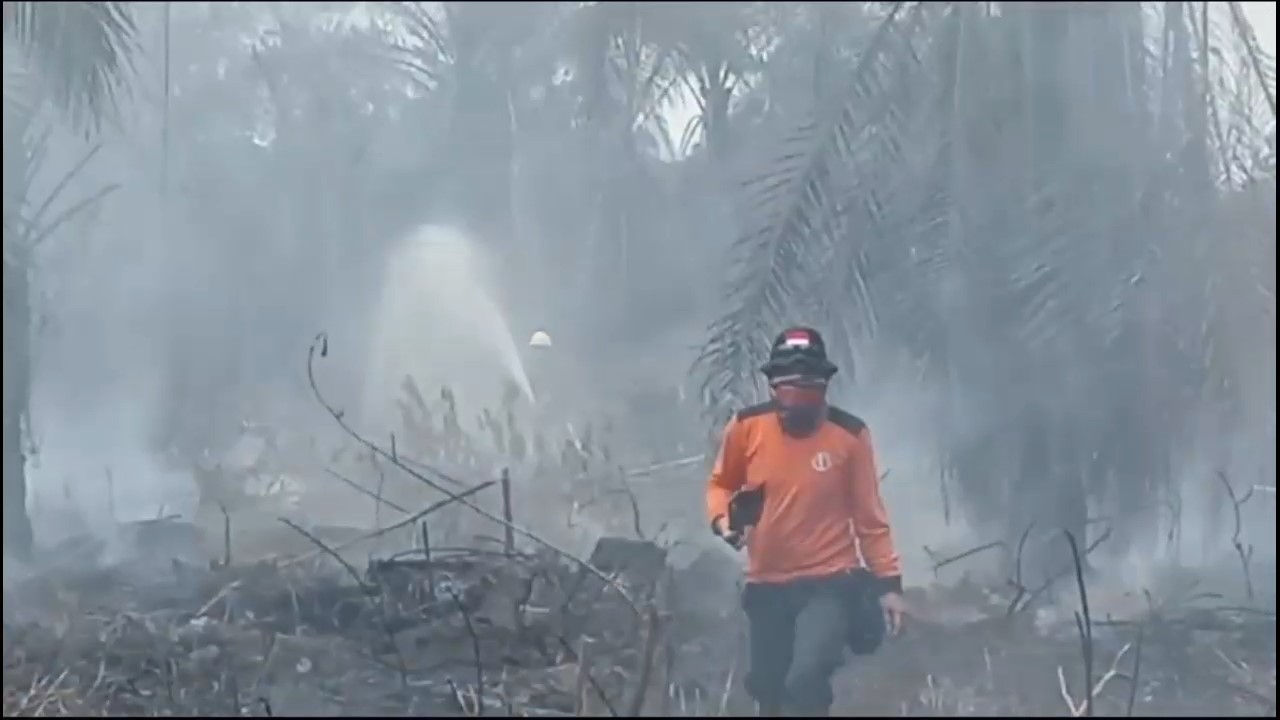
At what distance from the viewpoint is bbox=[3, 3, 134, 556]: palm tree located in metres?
4.39

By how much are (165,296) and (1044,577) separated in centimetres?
230

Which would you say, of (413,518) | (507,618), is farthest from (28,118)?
(507,618)

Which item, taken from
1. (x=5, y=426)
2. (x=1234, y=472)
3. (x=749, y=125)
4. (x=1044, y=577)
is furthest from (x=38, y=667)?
(x=1234, y=472)

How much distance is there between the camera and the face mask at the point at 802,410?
4.29m

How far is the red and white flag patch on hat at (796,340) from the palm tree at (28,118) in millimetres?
1778

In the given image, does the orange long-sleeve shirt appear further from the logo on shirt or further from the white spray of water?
the white spray of water

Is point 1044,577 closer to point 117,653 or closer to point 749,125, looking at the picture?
point 749,125

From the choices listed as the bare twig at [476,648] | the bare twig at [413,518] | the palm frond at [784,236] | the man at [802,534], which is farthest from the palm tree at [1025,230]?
the bare twig at [476,648]

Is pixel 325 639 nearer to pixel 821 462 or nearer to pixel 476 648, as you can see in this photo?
pixel 476 648

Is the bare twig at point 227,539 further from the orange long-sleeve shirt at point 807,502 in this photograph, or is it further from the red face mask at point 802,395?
the red face mask at point 802,395

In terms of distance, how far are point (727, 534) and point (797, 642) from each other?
31 cm

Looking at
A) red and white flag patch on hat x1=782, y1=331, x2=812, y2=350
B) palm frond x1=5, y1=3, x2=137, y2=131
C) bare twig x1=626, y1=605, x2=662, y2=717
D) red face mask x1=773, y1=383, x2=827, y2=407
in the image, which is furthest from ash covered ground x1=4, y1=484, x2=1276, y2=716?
palm frond x1=5, y1=3, x2=137, y2=131

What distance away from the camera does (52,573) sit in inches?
173

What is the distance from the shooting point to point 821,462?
14.0 ft
